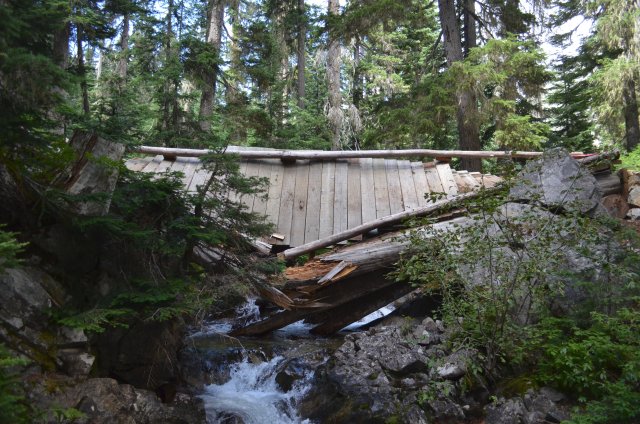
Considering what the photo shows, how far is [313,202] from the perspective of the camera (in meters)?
8.68

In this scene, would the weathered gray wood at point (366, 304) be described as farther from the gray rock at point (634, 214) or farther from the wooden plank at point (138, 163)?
the gray rock at point (634, 214)

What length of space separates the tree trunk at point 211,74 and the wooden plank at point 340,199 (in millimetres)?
4280

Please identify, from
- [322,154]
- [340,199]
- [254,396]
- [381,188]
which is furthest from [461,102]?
[254,396]

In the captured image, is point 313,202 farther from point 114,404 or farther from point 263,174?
point 114,404

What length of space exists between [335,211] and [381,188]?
40.8 inches

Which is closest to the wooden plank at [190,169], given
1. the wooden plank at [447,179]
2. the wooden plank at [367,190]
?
the wooden plank at [367,190]

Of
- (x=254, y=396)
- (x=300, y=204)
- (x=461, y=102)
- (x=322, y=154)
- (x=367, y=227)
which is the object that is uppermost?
(x=461, y=102)

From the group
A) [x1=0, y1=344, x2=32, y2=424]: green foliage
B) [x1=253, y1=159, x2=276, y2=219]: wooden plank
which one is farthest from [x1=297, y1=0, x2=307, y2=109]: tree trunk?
[x1=0, y1=344, x2=32, y2=424]: green foliage

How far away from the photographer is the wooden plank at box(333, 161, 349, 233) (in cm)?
832

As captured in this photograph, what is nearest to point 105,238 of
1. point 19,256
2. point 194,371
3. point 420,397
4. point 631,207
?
point 19,256

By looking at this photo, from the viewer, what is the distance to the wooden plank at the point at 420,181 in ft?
28.4

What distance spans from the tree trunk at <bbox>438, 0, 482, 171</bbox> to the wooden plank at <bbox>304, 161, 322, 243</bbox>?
357 cm

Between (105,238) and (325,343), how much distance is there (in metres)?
3.78

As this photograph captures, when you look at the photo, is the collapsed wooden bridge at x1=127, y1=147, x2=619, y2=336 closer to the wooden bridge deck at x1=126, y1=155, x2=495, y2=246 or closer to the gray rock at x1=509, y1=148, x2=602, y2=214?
the wooden bridge deck at x1=126, y1=155, x2=495, y2=246
